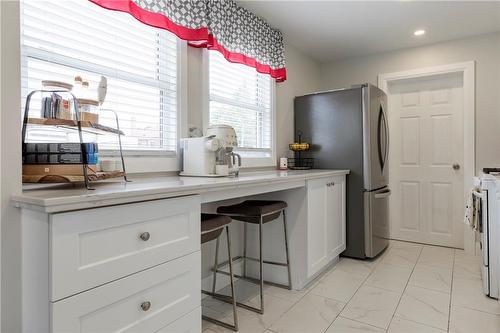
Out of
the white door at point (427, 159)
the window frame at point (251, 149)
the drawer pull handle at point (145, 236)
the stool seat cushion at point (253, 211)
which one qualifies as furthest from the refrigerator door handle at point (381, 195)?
the drawer pull handle at point (145, 236)

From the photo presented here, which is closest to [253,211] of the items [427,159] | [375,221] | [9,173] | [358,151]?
[9,173]

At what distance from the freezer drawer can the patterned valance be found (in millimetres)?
1503

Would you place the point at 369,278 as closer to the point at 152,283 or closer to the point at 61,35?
the point at 152,283

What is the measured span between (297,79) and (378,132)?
1.14m

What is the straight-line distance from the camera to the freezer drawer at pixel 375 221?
2.98 m

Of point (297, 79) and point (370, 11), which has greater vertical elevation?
point (370, 11)

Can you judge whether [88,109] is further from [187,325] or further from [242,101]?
[242,101]

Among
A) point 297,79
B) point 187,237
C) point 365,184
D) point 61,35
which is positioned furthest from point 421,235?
point 61,35

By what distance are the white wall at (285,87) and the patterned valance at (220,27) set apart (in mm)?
186

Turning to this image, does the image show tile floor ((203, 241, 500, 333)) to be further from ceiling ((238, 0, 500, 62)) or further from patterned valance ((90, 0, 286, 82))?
ceiling ((238, 0, 500, 62))

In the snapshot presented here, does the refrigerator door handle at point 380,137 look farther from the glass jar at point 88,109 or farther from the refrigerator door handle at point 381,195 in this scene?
Result: the glass jar at point 88,109

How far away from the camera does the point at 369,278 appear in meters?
2.59

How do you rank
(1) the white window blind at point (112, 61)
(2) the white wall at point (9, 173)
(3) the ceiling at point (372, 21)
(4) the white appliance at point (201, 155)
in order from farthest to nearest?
(3) the ceiling at point (372, 21)
(4) the white appliance at point (201, 155)
(1) the white window blind at point (112, 61)
(2) the white wall at point (9, 173)

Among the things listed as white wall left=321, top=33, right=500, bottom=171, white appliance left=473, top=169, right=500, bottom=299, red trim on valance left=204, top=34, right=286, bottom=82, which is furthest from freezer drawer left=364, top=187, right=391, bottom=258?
red trim on valance left=204, top=34, right=286, bottom=82
